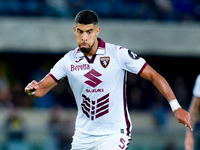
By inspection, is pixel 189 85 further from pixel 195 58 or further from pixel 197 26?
pixel 197 26

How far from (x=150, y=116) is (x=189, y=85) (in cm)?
332

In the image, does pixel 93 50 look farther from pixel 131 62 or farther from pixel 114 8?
pixel 114 8

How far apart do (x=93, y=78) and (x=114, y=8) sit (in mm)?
11306

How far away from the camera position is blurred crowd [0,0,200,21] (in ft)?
53.5

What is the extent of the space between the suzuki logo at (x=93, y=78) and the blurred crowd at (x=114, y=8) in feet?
35.3

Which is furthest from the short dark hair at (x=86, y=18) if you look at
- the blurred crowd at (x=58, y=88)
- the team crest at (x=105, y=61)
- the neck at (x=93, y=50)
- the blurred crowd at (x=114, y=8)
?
the blurred crowd at (x=114, y=8)

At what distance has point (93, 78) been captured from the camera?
5.54 metres

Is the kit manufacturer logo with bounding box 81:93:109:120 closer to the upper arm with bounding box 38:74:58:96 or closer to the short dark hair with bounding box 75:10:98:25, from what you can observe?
the upper arm with bounding box 38:74:58:96

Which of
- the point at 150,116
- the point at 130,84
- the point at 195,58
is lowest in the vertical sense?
the point at 150,116

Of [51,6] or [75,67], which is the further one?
[51,6]

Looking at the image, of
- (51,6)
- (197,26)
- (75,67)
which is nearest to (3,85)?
(51,6)

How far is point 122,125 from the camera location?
5.59 meters

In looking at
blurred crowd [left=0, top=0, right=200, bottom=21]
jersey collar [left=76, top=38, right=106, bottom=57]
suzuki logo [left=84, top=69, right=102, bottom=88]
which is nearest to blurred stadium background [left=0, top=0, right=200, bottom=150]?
blurred crowd [left=0, top=0, right=200, bottom=21]

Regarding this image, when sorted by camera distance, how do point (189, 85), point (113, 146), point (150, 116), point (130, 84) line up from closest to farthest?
point (113, 146) → point (150, 116) → point (130, 84) → point (189, 85)
